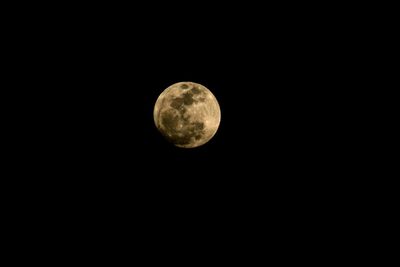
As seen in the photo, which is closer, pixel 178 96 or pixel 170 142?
pixel 178 96

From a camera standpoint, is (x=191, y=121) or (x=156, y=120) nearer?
(x=191, y=121)

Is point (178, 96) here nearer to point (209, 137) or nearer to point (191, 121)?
point (191, 121)

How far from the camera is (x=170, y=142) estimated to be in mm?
3816

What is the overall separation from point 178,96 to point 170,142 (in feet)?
2.27

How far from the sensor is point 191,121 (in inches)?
139

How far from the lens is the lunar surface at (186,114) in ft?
11.6

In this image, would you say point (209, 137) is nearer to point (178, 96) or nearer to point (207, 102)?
point (207, 102)

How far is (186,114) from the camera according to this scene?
3.51 m

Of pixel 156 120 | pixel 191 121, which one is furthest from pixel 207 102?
pixel 156 120

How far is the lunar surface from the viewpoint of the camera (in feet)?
11.6

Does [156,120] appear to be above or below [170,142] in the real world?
above

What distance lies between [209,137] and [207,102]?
1.73ft

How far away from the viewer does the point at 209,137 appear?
3.86 meters

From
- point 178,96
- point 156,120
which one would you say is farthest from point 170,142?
point 178,96
